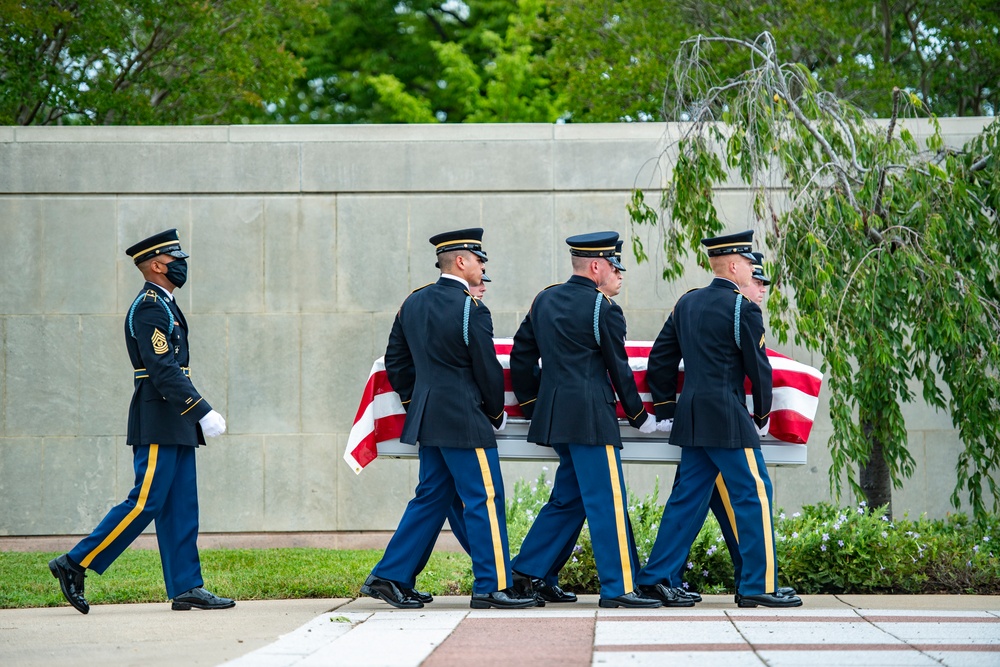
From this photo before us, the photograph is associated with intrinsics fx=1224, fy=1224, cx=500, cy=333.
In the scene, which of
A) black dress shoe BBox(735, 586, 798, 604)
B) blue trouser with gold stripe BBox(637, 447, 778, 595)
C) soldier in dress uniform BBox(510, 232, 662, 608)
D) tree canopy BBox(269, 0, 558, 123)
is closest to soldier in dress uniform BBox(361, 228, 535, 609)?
soldier in dress uniform BBox(510, 232, 662, 608)

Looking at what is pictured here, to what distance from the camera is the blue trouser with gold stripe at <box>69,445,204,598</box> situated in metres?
5.98

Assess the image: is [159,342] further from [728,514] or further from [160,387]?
[728,514]

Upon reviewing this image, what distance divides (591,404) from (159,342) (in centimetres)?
215

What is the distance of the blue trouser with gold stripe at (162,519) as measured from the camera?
19.6ft

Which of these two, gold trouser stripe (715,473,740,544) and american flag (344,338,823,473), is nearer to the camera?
gold trouser stripe (715,473,740,544)

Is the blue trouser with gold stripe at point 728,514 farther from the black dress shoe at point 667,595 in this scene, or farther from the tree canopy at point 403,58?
the tree canopy at point 403,58

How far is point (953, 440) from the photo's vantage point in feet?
31.3

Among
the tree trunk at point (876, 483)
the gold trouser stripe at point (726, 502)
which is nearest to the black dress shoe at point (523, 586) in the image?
the gold trouser stripe at point (726, 502)

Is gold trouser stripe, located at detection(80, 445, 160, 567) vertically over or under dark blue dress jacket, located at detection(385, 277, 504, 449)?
under

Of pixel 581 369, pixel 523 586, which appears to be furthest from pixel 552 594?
pixel 581 369

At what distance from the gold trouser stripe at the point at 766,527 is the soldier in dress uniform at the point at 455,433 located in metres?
1.15

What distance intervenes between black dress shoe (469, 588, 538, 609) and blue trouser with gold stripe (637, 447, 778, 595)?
63 cm

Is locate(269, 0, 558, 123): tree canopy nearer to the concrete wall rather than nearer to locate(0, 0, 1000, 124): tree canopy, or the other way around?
locate(0, 0, 1000, 124): tree canopy

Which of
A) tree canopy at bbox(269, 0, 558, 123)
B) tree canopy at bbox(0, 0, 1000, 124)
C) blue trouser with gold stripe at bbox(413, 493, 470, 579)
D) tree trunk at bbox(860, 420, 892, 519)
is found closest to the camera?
blue trouser with gold stripe at bbox(413, 493, 470, 579)
